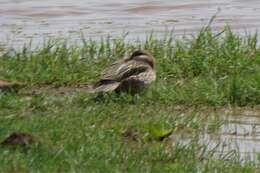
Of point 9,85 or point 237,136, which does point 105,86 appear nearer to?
point 9,85

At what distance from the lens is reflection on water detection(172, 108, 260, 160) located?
8500 mm

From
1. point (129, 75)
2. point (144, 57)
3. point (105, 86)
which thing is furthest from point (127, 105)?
point (144, 57)

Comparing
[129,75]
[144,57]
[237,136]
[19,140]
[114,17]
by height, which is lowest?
[114,17]

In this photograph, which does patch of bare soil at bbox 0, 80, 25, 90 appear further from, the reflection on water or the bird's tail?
the reflection on water

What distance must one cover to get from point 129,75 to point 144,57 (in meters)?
0.31

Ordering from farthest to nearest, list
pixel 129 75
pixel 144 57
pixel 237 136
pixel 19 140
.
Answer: pixel 144 57, pixel 129 75, pixel 237 136, pixel 19 140

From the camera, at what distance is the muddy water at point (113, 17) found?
541 inches

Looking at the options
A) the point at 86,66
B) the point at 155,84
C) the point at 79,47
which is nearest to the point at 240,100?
the point at 155,84

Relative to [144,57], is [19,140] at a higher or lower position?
higher

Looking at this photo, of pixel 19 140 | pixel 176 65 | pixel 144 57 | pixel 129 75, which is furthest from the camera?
pixel 176 65

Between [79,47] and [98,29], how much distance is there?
5.90ft

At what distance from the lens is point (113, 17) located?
14828 millimetres

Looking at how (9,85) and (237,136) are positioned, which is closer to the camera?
(237,136)

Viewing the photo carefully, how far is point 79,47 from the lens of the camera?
476 inches
